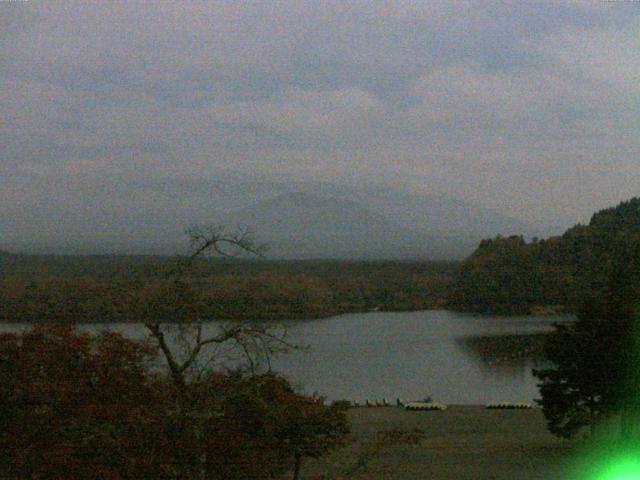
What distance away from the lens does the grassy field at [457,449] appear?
562 cm

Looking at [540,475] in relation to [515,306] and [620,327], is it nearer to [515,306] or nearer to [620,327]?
[620,327]

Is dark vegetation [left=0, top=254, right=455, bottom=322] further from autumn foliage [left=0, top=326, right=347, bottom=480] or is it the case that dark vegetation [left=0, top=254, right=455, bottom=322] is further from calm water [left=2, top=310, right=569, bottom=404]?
calm water [left=2, top=310, right=569, bottom=404]

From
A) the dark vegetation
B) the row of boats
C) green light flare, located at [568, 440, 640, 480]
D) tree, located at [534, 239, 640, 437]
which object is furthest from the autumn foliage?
the row of boats

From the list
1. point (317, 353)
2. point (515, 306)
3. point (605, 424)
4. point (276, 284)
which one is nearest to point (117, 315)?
point (605, 424)

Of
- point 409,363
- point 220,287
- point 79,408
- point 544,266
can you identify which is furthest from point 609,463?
point 544,266

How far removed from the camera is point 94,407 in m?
3.25

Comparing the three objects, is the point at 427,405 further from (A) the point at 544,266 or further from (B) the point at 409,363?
(A) the point at 544,266

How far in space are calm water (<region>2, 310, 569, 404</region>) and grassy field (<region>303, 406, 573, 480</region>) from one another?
1.23 metres

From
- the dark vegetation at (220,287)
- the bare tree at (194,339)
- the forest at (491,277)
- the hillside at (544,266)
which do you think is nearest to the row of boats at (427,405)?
the dark vegetation at (220,287)

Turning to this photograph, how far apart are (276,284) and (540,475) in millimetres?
17988

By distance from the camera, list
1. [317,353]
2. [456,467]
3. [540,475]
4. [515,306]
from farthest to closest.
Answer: [515,306] < [317,353] < [456,467] < [540,475]

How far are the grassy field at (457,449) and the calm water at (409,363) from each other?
1.23 metres

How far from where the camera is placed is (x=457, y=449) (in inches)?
295

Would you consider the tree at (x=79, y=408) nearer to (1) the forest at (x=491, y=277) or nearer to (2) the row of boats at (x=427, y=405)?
(2) the row of boats at (x=427, y=405)
